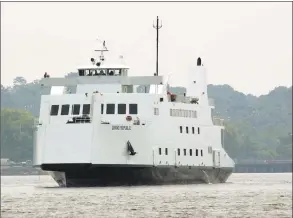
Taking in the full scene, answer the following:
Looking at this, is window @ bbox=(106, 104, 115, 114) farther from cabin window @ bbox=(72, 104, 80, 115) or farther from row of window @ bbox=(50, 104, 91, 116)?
cabin window @ bbox=(72, 104, 80, 115)

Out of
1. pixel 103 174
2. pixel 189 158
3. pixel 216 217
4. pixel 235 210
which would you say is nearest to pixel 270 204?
pixel 235 210

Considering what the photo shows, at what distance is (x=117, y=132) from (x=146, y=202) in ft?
56.5

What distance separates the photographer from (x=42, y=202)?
218ft

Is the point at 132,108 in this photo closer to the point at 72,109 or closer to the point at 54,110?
the point at 72,109

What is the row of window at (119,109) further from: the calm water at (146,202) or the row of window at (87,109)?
the calm water at (146,202)

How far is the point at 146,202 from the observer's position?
6506 centimetres

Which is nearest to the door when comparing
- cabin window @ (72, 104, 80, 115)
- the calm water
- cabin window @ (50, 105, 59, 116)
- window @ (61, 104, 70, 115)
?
the calm water

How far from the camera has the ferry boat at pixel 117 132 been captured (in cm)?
8075

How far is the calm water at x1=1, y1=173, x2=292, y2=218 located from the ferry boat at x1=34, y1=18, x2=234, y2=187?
261 cm

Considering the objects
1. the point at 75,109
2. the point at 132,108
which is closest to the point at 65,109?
the point at 75,109

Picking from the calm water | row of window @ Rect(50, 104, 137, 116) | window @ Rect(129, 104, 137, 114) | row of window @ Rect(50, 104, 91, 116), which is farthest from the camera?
window @ Rect(129, 104, 137, 114)

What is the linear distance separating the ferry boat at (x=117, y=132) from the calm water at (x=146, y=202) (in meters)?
2.61

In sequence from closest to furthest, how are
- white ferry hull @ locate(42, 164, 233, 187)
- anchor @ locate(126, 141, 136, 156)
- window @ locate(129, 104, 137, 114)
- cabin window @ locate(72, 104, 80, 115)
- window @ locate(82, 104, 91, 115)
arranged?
1. white ferry hull @ locate(42, 164, 233, 187)
2. anchor @ locate(126, 141, 136, 156)
3. window @ locate(82, 104, 91, 115)
4. cabin window @ locate(72, 104, 80, 115)
5. window @ locate(129, 104, 137, 114)

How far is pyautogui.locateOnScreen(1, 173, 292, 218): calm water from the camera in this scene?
57.9 metres
